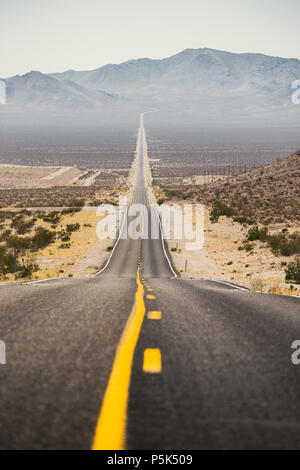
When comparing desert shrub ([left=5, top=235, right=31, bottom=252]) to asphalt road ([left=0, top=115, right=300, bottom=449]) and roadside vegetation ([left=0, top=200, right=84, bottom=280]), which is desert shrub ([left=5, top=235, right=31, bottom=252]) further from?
asphalt road ([left=0, top=115, right=300, bottom=449])

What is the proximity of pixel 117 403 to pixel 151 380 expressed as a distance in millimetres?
371

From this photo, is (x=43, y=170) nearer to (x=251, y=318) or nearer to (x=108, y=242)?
(x=108, y=242)

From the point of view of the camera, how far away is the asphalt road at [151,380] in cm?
208

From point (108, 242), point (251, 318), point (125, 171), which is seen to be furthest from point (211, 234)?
point (125, 171)

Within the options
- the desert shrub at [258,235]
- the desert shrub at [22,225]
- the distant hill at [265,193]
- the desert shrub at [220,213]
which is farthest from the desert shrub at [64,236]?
the distant hill at [265,193]

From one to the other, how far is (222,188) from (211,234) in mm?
35203

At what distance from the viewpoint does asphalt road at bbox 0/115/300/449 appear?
208 centimetres

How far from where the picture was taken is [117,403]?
236cm

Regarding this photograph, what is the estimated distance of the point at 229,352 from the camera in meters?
3.29

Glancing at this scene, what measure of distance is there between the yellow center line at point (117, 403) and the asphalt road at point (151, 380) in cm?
1

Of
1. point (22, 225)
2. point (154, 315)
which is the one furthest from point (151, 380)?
point (22, 225)

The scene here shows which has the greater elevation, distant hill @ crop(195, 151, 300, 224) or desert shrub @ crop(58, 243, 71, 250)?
distant hill @ crop(195, 151, 300, 224)

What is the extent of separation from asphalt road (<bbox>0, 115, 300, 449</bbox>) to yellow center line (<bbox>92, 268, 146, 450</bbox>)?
0.04 feet

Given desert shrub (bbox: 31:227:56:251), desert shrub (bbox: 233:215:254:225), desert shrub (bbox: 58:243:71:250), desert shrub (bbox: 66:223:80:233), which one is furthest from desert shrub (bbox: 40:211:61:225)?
desert shrub (bbox: 233:215:254:225)
